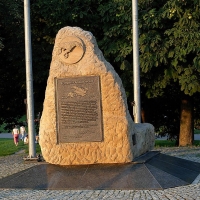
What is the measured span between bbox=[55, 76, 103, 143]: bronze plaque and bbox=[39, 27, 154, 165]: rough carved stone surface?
92 millimetres

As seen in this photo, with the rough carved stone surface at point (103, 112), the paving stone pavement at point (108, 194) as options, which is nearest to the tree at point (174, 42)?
the rough carved stone surface at point (103, 112)

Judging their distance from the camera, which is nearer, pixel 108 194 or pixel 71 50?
pixel 108 194

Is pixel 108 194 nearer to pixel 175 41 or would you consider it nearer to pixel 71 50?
pixel 71 50

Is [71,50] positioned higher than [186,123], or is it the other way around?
[71,50]

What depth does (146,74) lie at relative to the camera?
814 inches

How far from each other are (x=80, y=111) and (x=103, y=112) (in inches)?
19.1

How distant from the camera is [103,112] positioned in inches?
463

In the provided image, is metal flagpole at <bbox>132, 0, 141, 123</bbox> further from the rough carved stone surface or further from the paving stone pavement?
the paving stone pavement

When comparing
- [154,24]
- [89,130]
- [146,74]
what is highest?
[154,24]

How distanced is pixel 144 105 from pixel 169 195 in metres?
15.7

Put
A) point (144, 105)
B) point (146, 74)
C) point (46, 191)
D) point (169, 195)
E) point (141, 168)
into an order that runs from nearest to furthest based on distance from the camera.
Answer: point (169, 195), point (46, 191), point (141, 168), point (146, 74), point (144, 105)

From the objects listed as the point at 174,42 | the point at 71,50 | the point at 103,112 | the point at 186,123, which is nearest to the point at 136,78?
the point at 174,42

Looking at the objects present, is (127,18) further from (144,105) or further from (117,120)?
(117,120)

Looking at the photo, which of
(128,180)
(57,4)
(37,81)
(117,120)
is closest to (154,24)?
(57,4)
